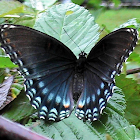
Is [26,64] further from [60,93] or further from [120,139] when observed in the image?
[120,139]

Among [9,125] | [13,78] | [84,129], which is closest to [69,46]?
[13,78]

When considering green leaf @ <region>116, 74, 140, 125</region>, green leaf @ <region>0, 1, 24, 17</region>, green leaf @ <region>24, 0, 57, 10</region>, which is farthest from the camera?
green leaf @ <region>24, 0, 57, 10</region>

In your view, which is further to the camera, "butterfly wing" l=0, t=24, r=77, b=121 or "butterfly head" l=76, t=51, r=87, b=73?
"butterfly head" l=76, t=51, r=87, b=73

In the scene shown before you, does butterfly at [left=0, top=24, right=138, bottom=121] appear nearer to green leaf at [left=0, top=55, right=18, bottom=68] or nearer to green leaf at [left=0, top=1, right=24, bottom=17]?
green leaf at [left=0, top=55, right=18, bottom=68]

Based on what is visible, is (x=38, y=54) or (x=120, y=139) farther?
(x=38, y=54)

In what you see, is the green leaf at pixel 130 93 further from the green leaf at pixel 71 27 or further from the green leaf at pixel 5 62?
the green leaf at pixel 5 62

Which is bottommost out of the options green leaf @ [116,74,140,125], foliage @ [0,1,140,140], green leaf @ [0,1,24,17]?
green leaf @ [116,74,140,125]

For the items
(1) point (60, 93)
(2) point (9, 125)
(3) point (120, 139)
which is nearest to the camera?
(2) point (9, 125)

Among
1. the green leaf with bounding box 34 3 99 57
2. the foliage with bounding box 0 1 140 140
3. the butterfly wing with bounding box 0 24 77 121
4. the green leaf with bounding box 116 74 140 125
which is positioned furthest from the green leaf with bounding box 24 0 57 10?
the green leaf with bounding box 116 74 140 125
